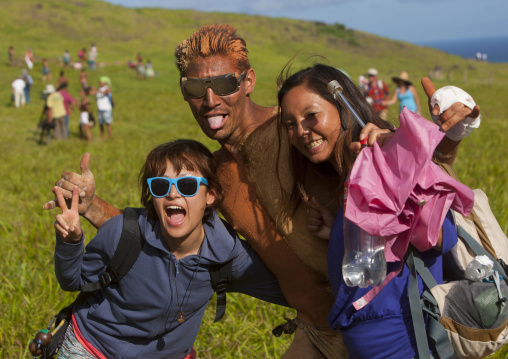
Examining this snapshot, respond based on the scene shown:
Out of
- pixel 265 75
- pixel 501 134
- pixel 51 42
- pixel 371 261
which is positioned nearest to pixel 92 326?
pixel 371 261

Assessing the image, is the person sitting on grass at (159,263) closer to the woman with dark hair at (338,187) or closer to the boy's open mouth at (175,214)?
the boy's open mouth at (175,214)

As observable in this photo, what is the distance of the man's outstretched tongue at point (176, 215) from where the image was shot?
2.52 m

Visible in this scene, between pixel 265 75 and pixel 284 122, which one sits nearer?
pixel 284 122

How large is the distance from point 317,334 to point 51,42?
155 ft

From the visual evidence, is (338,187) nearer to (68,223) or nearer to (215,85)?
(215,85)

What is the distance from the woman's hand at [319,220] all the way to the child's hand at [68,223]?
3.29ft

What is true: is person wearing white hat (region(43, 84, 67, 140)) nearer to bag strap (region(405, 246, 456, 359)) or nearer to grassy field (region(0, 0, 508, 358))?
grassy field (region(0, 0, 508, 358))

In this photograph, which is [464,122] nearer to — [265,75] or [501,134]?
[501,134]

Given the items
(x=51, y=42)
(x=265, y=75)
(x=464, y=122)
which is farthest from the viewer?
(x=51, y=42)

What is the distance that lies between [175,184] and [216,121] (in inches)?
14.6

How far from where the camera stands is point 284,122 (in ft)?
7.70

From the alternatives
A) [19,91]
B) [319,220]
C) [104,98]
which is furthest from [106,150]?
[19,91]

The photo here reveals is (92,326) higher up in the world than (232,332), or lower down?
higher up

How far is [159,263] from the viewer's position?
2.56 meters
